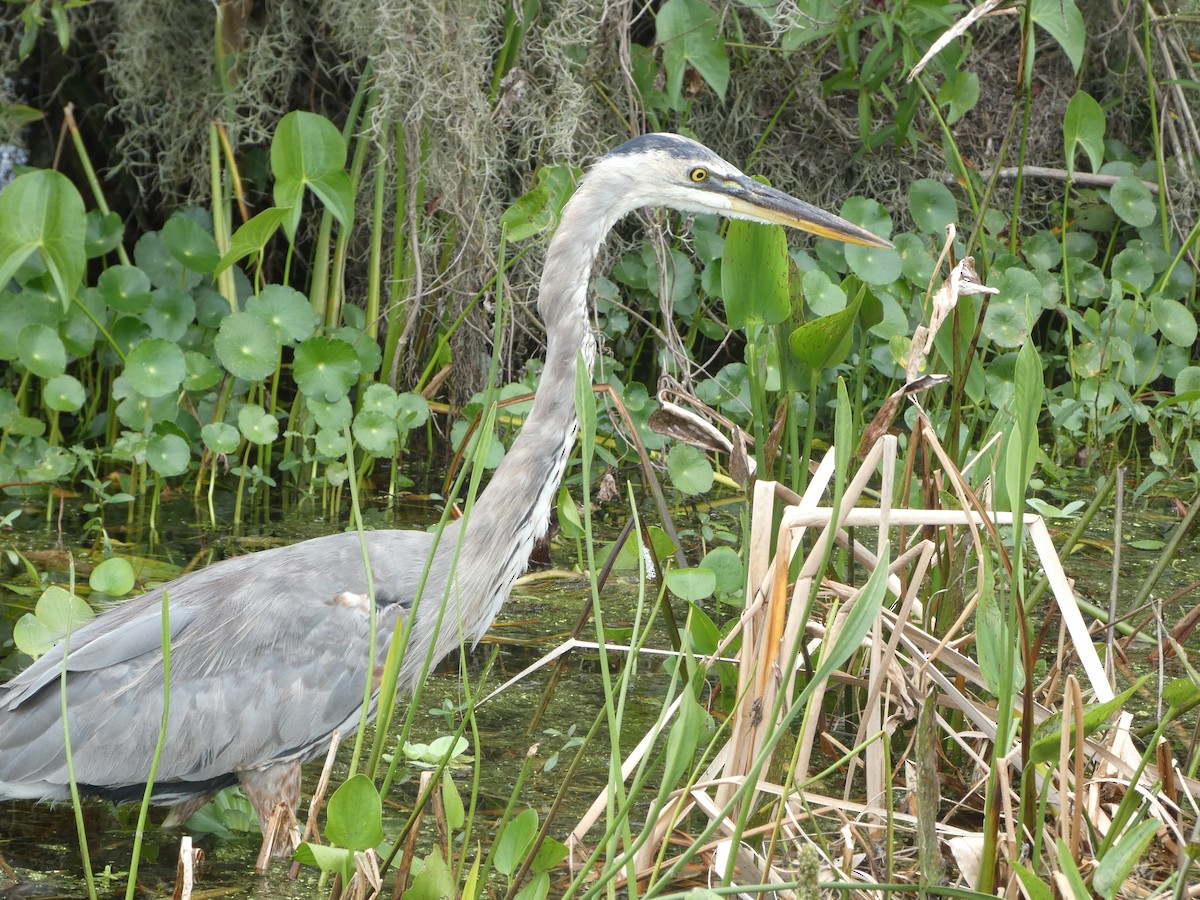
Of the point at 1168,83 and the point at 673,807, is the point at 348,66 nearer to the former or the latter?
the point at 1168,83

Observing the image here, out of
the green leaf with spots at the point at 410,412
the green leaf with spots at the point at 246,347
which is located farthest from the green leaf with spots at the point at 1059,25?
the green leaf with spots at the point at 246,347

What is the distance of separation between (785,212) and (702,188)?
0.19 m

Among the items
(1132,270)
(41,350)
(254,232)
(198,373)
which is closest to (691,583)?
(254,232)

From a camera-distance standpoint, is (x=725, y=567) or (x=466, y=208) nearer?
(x=725, y=567)

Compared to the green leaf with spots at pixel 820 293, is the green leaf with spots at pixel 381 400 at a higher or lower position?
lower

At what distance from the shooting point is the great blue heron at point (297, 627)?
2.60 metres

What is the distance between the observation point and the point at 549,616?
3.66 metres

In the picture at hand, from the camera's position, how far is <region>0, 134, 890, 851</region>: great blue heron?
8.53 ft

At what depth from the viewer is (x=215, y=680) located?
2682 mm

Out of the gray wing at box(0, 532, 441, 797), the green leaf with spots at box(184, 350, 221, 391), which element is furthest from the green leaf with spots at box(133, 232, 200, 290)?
the gray wing at box(0, 532, 441, 797)

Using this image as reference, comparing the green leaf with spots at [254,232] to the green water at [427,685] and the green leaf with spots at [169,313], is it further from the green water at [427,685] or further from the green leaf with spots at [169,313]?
the green water at [427,685]

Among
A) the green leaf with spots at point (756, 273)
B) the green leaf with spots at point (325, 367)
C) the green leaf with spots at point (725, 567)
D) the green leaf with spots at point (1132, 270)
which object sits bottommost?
the green leaf with spots at point (725, 567)

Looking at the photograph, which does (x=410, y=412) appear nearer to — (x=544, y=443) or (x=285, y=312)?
(x=285, y=312)

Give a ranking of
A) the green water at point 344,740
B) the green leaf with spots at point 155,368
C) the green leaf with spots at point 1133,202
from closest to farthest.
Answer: the green water at point 344,740
the green leaf with spots at point 155,368
the green leaf with spots at point 1133,202
